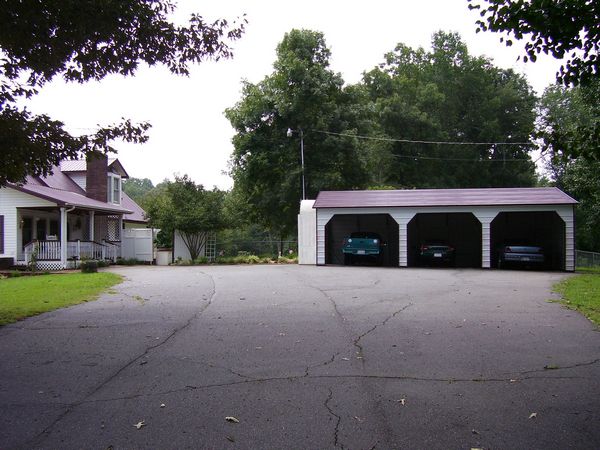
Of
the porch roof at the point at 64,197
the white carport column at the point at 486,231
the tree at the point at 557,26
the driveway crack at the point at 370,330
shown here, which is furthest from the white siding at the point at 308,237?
the tree at the point at 557,26

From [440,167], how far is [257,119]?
21019 millimetres

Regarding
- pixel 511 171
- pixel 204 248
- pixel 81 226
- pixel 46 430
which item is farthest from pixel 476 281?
pixel 511 171

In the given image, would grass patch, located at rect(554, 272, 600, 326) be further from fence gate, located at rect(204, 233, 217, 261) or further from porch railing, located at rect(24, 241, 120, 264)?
porch railing, located at rect(24, 241, 120, 264)

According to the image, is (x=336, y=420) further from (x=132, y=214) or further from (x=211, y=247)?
(x=132, y=214)

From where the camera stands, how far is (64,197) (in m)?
25.6

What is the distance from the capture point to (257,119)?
1427 inches

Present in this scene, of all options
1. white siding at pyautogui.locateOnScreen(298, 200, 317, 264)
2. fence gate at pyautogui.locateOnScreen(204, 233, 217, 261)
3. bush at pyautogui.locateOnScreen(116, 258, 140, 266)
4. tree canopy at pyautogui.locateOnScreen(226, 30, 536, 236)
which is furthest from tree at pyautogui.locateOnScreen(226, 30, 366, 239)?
bush at pyautogui.locateOnScreen(116, 258, 140, 266)

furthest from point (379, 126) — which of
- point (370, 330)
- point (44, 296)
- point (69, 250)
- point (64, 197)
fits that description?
point (370, 330)

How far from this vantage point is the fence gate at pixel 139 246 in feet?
99.5

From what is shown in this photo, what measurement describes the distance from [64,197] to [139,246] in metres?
5.97

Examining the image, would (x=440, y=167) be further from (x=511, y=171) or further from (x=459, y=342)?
(x=459, y=342)

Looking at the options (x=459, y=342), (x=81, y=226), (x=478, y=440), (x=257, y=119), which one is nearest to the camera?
(x=478, y=440)

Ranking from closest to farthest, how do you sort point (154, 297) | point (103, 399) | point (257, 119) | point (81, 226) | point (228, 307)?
point (103, 399)
point (228, 307)
point (154, 297)
point (81, 226)
point (257, 119)

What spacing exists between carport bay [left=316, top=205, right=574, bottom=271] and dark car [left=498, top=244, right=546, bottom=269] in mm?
881
